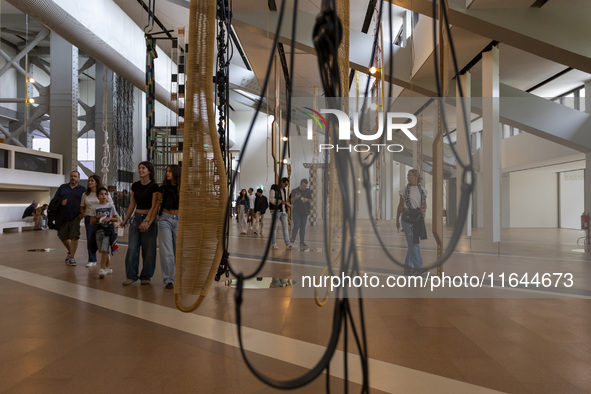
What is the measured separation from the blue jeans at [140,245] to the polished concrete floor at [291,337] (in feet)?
0.60

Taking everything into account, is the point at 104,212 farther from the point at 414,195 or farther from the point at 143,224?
the point at 414,195

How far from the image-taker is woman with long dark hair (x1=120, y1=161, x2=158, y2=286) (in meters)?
4.50

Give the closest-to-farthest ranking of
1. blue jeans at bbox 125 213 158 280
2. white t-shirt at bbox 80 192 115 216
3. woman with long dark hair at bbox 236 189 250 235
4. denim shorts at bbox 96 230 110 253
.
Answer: blue jeans at bbox 125 213 158 280
denim shorts at bbox 96 230 110 253
white t-shirt at bbox 80 192 115 216
woman with long dark hair at bbox 236 189 250 235

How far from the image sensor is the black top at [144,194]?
450 centimetres

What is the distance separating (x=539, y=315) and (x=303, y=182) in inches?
86.6

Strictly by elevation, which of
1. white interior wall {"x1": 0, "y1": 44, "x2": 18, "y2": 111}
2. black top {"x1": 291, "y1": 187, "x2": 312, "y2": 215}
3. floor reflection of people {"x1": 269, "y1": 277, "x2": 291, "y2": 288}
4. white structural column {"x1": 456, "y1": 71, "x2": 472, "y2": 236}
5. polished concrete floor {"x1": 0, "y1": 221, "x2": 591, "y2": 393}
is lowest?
floor reflection of people {"x1": 269, "y1": 277, "x2": 291, "y2": 288}

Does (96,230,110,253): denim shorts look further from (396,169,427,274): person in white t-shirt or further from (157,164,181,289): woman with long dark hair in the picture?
(396,169,427,274): person in white t-shirt

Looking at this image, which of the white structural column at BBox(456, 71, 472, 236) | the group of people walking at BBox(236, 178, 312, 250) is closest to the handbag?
the white structural column at BBox(456, 71, 472, 236)

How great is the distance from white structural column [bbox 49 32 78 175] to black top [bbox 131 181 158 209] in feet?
34.6

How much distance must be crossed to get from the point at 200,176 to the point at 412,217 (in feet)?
9.28

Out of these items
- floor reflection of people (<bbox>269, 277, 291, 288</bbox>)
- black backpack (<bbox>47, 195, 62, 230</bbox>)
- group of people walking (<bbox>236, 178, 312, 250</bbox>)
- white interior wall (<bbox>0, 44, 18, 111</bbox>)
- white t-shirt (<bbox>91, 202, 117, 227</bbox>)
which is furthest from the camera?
white interior wall (<bbox>0, 44, 18, 111</bbox>)

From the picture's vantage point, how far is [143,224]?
14.7 feet

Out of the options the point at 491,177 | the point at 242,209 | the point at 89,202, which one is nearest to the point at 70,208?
the point at 89,202

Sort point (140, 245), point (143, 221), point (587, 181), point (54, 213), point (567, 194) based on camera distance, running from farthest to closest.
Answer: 1. point (567, 194)
2. point (587, 181)
3. point (54, 213)
4. point (140, 245)
5. point (143, 221)
